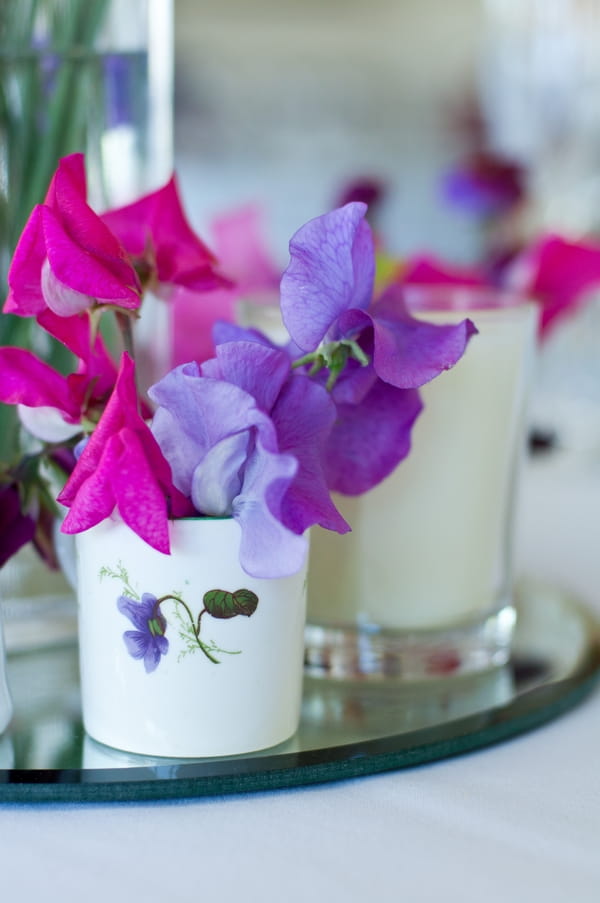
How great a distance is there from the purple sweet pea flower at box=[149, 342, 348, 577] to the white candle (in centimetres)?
7

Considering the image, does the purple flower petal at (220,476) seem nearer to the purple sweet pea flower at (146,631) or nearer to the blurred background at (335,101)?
the purple sweet pea flower at (146,631)

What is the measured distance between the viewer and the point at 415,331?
28cm

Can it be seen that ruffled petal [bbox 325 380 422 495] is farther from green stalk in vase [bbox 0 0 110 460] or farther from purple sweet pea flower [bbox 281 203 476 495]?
green stalk in vase [bbox 0 0 110 460]

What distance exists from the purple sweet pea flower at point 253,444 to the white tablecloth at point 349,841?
5 cm

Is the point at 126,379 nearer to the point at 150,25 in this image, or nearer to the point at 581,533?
the point at 150,25

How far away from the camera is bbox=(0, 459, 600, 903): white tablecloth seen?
22 cm

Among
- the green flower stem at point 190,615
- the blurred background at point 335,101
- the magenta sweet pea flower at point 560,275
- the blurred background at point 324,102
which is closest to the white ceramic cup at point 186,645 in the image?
the green flower stem at point 190,615

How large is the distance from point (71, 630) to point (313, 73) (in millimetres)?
1985

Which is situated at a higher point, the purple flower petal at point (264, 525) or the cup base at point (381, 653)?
the purple flower petal at point (264, 525)

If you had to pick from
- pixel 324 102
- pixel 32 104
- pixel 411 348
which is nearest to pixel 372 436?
pixel 411 348

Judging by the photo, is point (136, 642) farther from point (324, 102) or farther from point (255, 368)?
point (324, 102)

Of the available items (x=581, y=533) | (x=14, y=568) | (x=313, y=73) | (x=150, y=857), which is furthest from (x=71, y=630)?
(x=313, y=73)

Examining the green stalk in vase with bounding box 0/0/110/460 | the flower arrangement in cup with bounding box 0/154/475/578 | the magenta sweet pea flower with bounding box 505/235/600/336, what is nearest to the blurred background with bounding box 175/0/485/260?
the magenta sweet pea flower with bounding box 505/235/600/336

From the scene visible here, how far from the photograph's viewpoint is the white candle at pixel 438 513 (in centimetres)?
32
